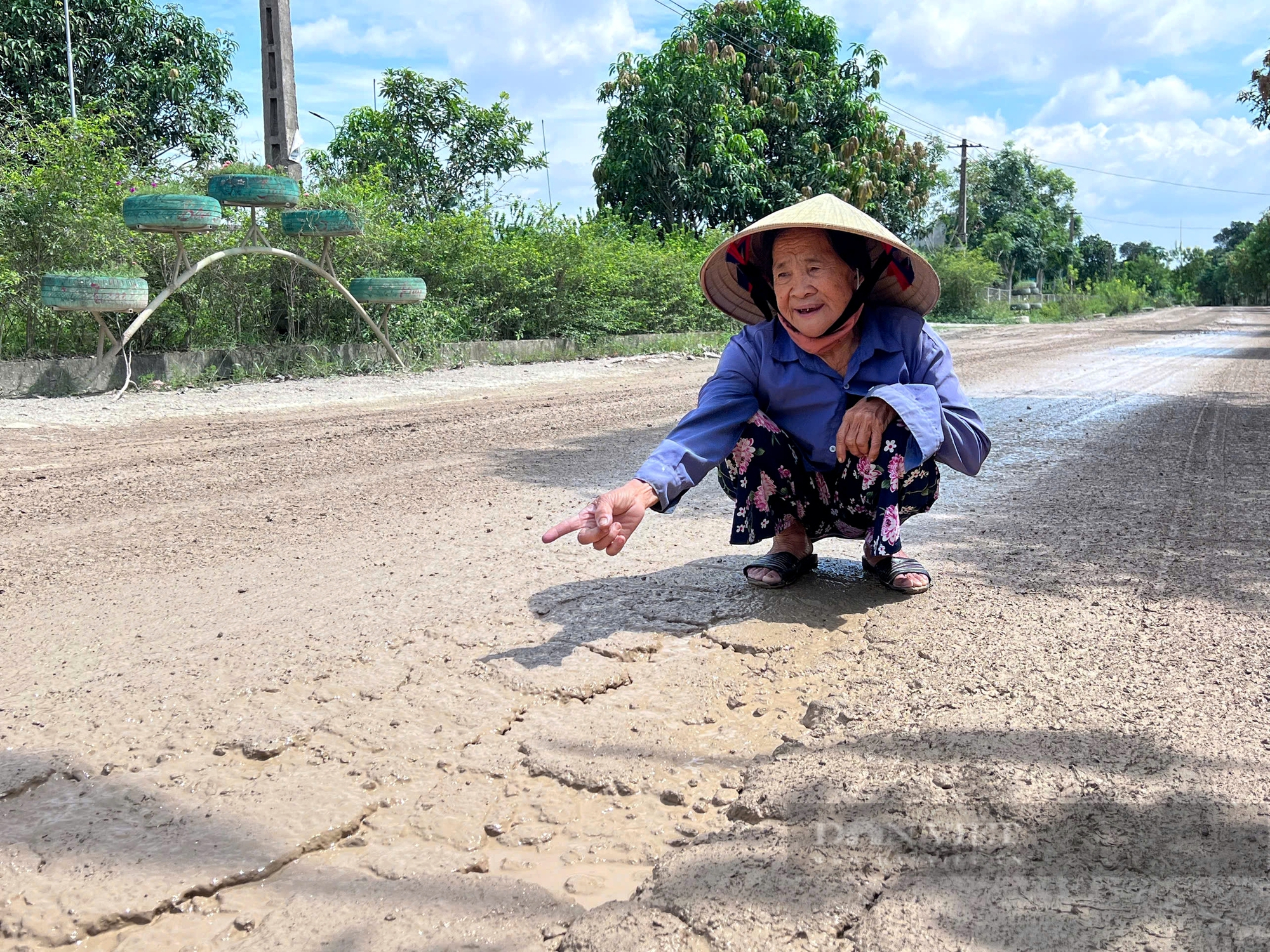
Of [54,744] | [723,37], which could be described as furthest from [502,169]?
[54,744]

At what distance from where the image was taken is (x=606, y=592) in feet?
10.4

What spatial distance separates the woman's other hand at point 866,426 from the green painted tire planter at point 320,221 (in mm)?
7682

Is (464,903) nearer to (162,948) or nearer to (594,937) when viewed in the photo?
(594,937)

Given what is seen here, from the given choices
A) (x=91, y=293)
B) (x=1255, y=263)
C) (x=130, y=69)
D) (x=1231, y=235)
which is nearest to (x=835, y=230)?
(x=91, y=293)

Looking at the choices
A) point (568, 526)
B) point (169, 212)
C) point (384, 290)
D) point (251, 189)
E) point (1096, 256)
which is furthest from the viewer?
point (1096, 256)

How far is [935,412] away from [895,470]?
20 centimetres

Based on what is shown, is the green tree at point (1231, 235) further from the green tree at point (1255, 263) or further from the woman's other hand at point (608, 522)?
the woman's other hand at point (608, 522)

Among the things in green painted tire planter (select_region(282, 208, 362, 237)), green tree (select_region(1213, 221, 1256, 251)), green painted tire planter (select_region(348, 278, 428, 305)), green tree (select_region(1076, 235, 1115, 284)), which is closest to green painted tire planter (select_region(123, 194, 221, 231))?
green painted tire planter (select_region(282, 208, 362, 237))

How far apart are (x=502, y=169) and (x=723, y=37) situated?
7.13 meters

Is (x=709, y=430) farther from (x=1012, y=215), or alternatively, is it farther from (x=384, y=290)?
(x=1012, y=215)

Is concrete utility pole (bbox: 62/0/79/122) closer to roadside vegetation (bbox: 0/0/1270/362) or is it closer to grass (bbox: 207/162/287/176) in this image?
roadside vegetation (bbox: 0/0/1270/362)

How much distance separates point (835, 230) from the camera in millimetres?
2721

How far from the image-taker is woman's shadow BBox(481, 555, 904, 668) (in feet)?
9.21

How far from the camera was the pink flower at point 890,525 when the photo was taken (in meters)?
2.86
